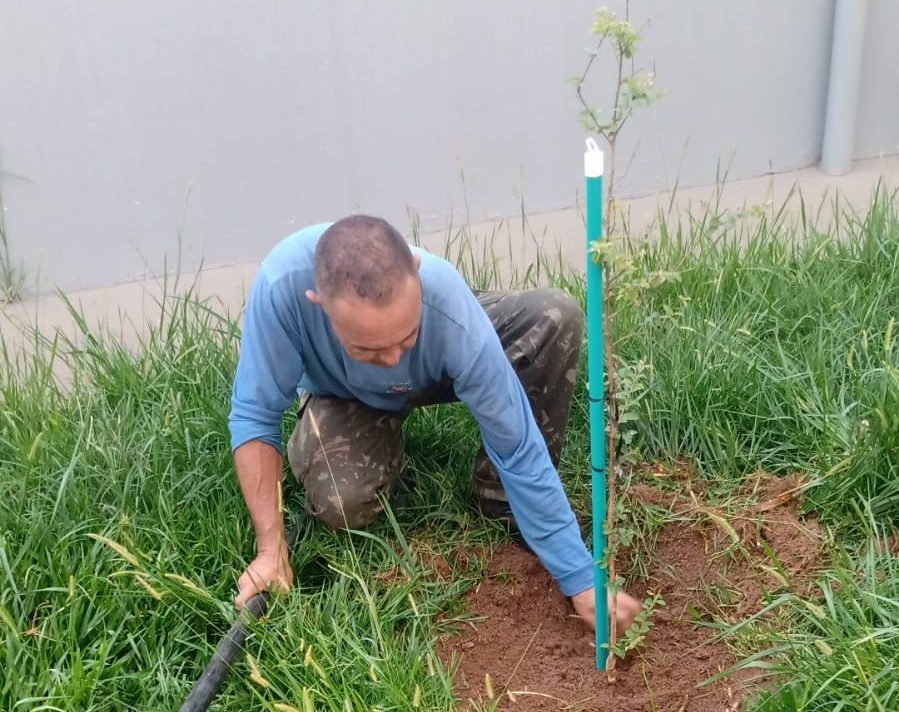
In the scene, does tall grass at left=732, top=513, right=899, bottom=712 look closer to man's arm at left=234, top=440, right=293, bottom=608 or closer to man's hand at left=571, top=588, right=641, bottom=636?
man's hand at left=571, top=588, right=641, bottom=636

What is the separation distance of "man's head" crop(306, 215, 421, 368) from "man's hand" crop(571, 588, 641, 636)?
2.43ft

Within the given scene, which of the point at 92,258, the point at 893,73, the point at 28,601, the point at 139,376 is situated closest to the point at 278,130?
the point at 92,258

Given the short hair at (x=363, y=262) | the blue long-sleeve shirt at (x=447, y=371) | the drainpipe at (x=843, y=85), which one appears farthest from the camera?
the drainpipe at (x=843, y=85)

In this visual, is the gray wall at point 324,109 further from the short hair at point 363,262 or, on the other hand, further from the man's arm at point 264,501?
the short hair at point 363,262

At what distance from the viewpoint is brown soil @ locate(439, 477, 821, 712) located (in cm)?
206

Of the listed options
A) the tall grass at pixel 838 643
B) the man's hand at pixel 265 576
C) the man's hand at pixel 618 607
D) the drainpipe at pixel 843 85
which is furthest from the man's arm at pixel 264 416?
the drainpipe at pixel 843 85

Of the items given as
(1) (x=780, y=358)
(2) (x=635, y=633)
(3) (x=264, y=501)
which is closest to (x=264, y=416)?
(3) (x=264, y=501)

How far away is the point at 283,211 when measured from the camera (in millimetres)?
3998

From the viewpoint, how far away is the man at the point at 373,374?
6.29 ft

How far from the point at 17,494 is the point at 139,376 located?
0.54 m

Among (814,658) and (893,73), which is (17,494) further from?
(893,73)

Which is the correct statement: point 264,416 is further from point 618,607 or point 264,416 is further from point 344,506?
point 618,607

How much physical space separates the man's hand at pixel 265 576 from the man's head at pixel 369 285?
60 cm

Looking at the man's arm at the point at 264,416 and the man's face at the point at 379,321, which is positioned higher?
the man's face at the point at 379,321
